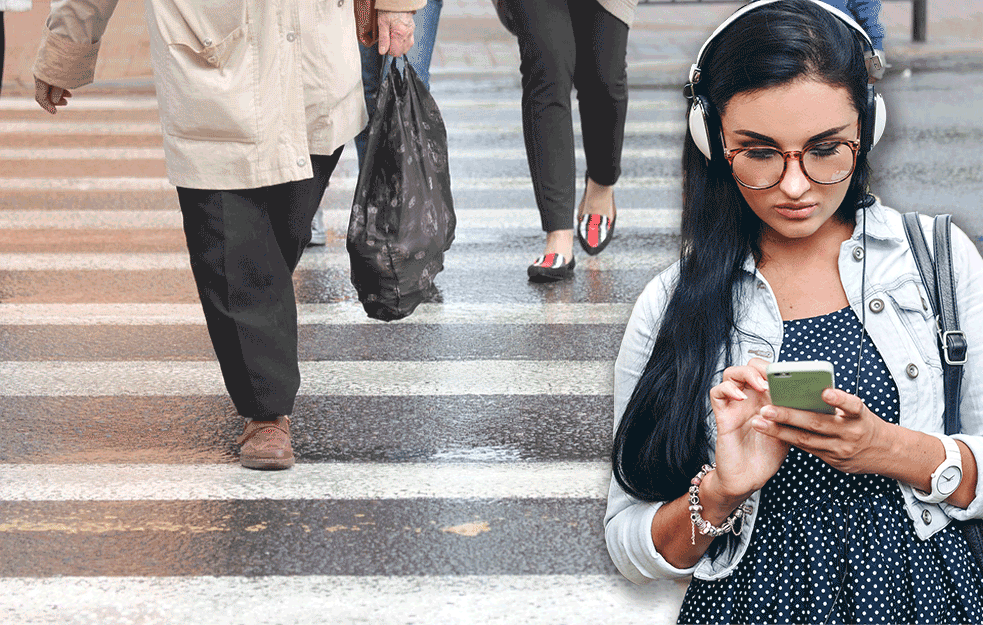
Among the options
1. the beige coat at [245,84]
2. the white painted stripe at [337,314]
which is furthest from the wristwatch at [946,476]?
the white painted stripe at [337,314]

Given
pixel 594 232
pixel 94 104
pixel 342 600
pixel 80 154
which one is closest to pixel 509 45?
pixel 94 104

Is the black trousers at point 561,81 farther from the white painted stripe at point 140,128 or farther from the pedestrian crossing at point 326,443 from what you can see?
the white painted stripe at point 140,128

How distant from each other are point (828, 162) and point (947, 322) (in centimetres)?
26

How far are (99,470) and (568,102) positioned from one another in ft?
8.52

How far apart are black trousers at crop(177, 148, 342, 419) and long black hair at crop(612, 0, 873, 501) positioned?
1985 millimetres

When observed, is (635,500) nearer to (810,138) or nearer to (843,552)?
(843,552)

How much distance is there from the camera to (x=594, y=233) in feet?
20.1

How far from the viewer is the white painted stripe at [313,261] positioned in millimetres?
6055

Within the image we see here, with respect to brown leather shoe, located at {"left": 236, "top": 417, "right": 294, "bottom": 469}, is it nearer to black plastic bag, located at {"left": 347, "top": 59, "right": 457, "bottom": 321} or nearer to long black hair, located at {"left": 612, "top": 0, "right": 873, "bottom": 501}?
black plastic bag, located at {"left": 347, "top": 59, "right": 457, "bottom": 321}

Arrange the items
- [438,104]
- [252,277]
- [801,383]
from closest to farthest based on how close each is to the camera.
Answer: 1. [801,383]
2. [252,277]
3. [438,104]

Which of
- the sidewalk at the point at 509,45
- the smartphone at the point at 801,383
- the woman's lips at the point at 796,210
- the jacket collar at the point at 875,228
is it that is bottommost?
the sidewalk at the point at 509,45

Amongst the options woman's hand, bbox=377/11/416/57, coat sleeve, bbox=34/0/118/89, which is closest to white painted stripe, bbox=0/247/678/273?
woman's hand, bbox=377/11/416/57

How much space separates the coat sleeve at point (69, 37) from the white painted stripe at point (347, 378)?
111 cm

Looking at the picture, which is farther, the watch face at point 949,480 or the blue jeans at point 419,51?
the blue jeans at point 419,51
